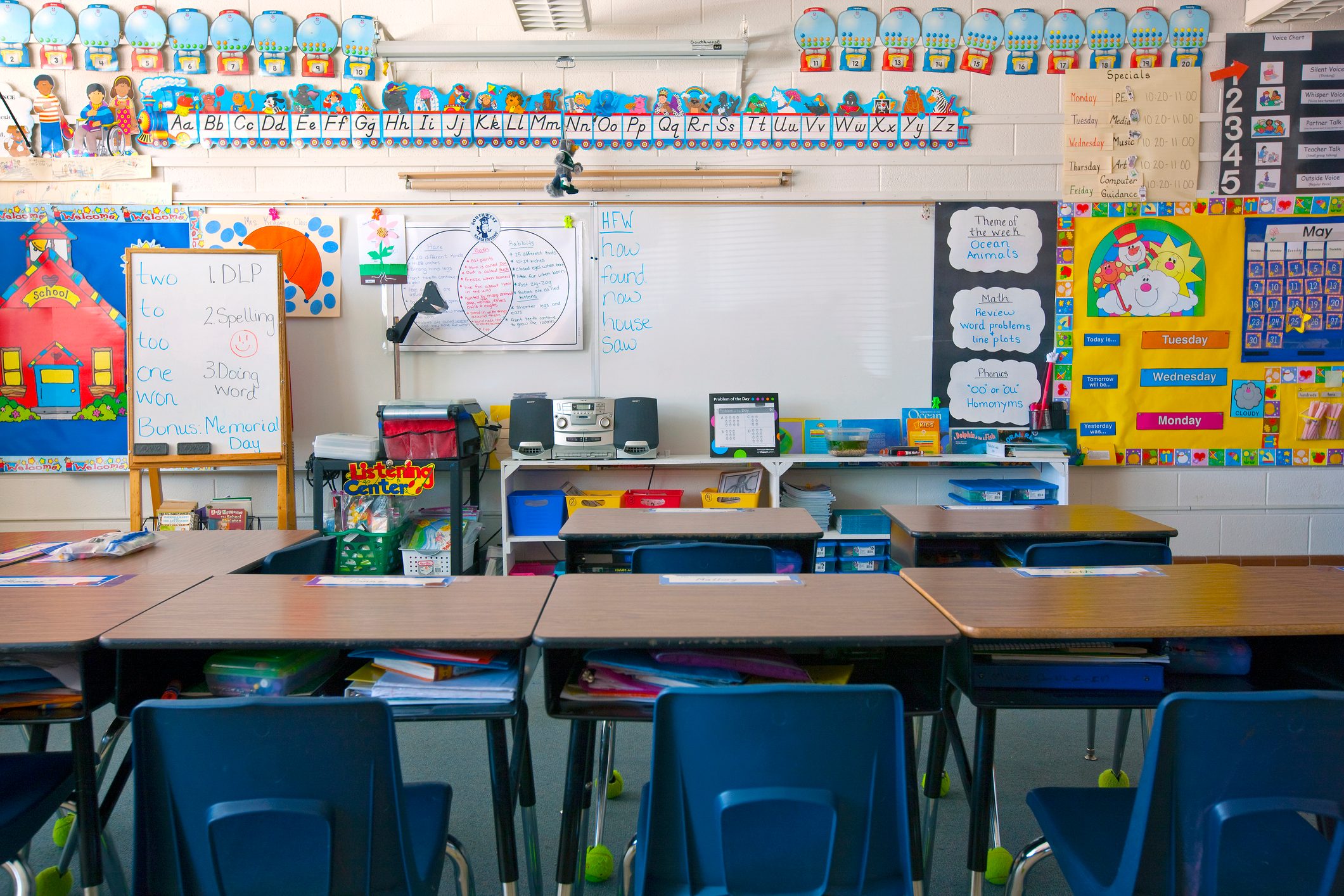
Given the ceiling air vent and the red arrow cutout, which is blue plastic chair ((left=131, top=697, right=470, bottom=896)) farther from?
the ceiling air vent

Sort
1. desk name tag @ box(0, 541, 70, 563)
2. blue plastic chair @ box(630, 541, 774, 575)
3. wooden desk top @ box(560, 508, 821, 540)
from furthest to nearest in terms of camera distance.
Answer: wooden desk top @ box(560, 508, 821, 540)
blue plastic chair @ box(630, 541, 774, 575)
desk name tag @ box(0, 541, 70, 563)

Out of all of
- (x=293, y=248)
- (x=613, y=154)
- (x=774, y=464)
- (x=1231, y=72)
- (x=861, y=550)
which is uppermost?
(x=1231, y=72)

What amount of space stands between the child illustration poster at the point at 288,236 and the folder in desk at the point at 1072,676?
3714 mm

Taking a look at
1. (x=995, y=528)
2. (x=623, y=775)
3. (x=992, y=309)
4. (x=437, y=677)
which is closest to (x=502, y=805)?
(x=437, y=677)

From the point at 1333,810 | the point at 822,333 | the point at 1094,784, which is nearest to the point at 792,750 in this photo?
the point at 1333,810

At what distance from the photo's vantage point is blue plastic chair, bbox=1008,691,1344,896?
1058mm

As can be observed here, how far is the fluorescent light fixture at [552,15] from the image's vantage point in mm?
3807

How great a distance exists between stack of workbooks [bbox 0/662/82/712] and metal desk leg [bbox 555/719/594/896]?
0.92m

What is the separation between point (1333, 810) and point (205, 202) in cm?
477

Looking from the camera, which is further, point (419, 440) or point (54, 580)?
point (419, 440)

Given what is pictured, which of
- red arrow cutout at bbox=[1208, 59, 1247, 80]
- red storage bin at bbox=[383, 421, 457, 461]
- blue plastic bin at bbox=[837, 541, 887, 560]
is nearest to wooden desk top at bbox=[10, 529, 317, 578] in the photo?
red storage bin at bbox=[383, 421, 457, 461]

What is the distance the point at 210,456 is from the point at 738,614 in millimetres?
3269

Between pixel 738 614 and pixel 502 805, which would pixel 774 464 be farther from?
pixel 502 805

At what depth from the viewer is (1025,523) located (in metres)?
2.53
